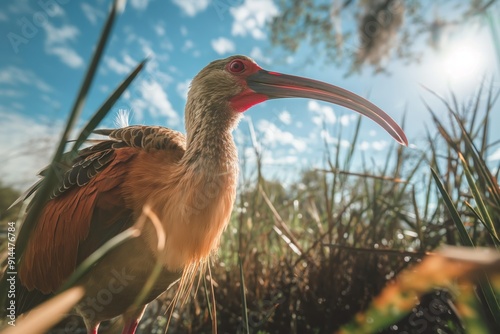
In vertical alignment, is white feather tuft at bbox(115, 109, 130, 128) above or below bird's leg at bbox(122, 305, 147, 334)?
above

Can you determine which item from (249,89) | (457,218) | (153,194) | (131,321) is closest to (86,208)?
(153,194)

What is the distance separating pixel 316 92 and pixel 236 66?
595 mm

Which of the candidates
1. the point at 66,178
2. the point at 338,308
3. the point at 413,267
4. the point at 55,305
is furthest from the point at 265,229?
the point at 55,305

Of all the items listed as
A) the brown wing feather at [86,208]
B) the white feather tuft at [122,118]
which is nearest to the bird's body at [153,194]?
the brown wing feather at [86,208]

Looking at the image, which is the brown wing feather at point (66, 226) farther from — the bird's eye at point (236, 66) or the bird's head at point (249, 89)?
the bird's eye at point (236, 66)

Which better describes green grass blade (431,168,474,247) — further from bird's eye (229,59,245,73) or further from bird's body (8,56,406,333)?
bird's eye (229,59,245,73)

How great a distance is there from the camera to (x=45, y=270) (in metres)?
2.19

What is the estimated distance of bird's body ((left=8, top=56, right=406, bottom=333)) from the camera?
1847 millimetres

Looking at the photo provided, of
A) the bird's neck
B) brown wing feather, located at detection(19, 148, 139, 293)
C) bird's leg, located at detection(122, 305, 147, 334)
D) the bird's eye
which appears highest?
the bird's eye

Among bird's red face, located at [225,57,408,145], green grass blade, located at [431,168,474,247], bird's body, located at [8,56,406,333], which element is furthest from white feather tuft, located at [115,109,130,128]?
green grass blade, located at [431,168,474,247]

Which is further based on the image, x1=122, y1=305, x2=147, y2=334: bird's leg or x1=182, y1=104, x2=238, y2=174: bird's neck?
x1=122, y1=305, x2=147, y2=334: bird's leg

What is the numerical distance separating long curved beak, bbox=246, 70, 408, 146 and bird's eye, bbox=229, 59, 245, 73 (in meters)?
0.10

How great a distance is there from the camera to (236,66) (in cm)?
240

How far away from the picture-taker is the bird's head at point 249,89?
2.22 m
